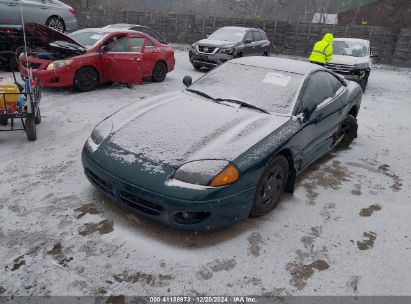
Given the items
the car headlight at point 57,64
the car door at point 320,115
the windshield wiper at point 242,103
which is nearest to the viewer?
the windshield wiper at point 242,103

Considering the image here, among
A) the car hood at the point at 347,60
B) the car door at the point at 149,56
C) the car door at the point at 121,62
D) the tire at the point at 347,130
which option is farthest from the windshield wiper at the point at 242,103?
the car hood at the point at 347,60

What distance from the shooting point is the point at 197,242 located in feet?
9.71

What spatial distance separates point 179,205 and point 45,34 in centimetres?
614

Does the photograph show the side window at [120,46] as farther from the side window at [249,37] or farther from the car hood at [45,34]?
the side window at [249,37]

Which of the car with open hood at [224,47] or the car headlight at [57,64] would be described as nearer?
the car headlight at [57,64]

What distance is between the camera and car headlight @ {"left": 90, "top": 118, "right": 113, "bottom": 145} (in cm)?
336

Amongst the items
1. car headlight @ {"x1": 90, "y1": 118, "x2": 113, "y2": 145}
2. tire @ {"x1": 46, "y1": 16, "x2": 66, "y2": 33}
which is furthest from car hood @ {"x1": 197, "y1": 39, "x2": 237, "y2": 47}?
car headlight @ {"x1": 90, "y1": 118, "x2": 113, "y2": 145}

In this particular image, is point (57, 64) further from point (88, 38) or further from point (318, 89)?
point (318, 89)

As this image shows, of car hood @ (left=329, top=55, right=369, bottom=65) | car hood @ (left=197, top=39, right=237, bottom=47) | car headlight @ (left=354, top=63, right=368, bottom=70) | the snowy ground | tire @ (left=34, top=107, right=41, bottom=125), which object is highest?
car hood @ (left=197, top=39, right=237, bottom=47)

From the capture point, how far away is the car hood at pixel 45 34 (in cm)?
685

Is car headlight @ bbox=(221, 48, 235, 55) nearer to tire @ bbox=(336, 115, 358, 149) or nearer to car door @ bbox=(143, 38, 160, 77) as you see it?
→ car door @ bbox=(143, 38, 160, 77)

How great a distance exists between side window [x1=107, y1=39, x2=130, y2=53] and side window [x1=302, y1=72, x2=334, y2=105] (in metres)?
5.07

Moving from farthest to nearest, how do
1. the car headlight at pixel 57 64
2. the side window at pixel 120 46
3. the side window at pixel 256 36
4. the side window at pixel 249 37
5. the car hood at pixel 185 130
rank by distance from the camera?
the side window at pixel 256 36
the side window at pixel 249 37
the side window at pixel 120 46
the car headlight at pixel 57 64
the car hood at pixel 185 130

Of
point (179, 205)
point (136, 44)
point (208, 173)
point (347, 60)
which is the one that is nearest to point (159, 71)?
point (136, 44)
